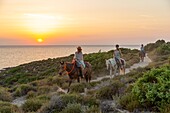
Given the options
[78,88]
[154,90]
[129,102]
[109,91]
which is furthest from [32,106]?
[78,88]

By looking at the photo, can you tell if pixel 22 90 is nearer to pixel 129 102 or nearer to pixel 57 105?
pixel 57 105

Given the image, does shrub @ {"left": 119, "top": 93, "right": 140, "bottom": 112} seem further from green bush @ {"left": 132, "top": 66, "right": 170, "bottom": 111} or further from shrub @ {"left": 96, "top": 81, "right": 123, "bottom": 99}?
shrub @ {"left": 96, "top": 81, "right": 123, "bottom": 99}

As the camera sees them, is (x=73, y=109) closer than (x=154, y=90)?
Yes

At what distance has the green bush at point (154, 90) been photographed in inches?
349

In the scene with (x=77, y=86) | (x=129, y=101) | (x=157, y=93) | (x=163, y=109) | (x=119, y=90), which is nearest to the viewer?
(x=163, y=109)

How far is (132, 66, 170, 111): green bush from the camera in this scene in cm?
888

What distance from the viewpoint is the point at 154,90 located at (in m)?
9.10

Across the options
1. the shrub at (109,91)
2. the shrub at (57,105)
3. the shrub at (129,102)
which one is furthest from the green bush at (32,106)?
the shrub at (129,102)

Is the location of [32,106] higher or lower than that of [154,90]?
lower

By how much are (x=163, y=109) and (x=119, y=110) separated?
1.37m

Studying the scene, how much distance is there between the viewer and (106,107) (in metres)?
9.23

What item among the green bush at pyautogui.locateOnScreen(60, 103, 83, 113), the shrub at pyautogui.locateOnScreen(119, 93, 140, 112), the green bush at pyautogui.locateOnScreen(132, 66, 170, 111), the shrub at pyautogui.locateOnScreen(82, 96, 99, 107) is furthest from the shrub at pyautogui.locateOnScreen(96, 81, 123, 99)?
the green bush at pyautogui.locateOnScreen(60, 103, 83, 113)

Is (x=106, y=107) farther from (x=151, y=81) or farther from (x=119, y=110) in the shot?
(x=151, y=81)

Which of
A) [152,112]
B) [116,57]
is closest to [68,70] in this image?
[116,57]
